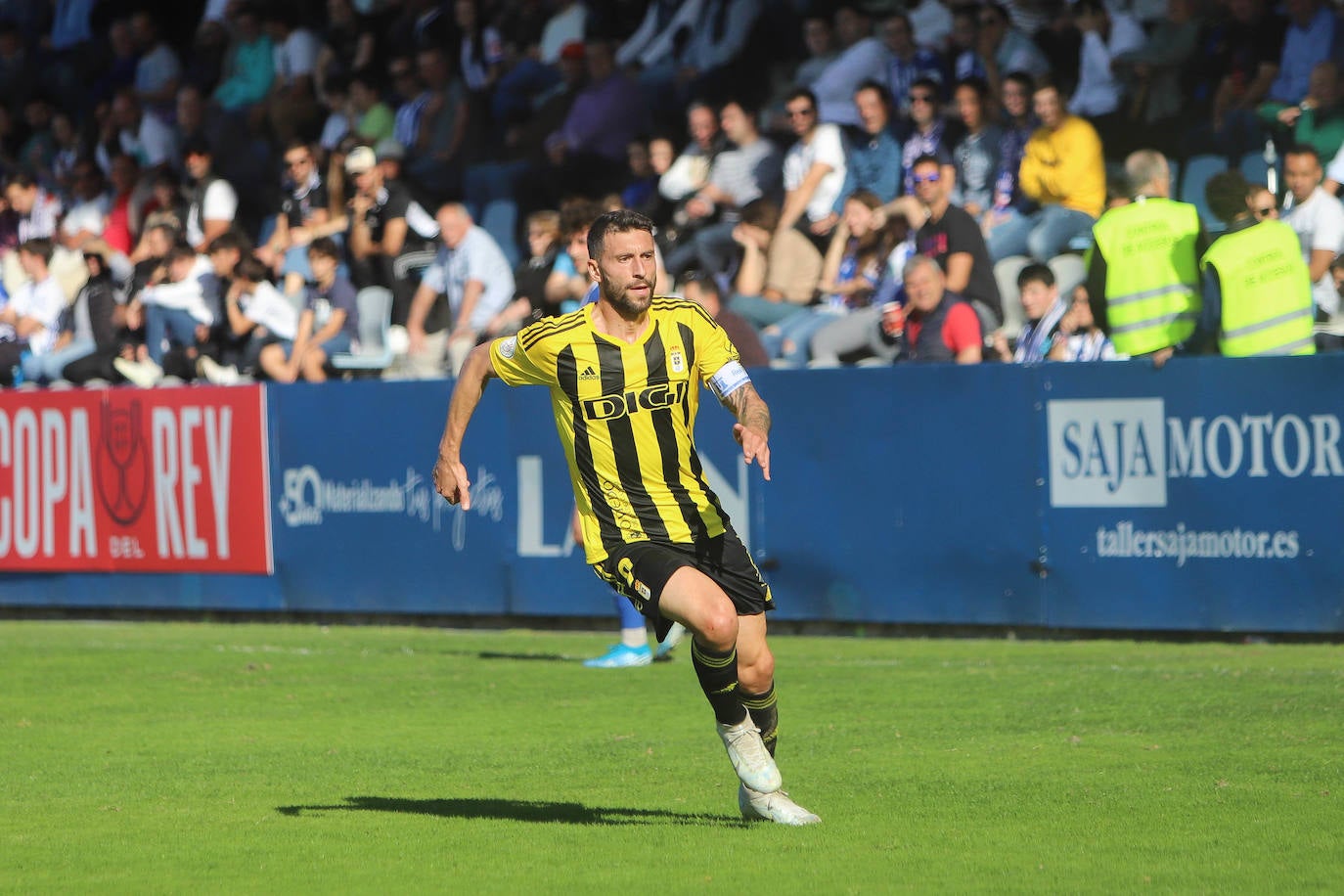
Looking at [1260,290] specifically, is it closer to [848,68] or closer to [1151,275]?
[1151,275]

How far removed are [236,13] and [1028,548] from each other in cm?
1372

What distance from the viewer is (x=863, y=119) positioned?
54.9 ft

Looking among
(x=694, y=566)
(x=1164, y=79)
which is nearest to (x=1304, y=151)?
(x=1164, y=79)

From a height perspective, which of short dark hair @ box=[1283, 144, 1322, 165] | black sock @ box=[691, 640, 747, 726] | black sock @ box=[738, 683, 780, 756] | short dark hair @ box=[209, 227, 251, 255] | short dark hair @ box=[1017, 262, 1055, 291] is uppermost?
short dark hair @ box=[209, 227, 251, 255]

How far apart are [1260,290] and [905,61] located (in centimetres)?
538

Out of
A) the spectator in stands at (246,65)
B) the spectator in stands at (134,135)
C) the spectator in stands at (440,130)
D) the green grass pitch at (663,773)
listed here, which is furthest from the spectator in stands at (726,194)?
the spectator in stands at (134,135)

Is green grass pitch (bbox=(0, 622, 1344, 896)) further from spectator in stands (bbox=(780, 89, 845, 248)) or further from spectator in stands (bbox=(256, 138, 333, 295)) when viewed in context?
spectator in stands (bbox=(256, 138, 333, 295))

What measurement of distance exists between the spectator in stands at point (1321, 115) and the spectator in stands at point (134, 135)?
12.6 m

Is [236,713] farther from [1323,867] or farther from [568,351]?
[1323,867]

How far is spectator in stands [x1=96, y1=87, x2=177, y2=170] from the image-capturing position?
22781 mm

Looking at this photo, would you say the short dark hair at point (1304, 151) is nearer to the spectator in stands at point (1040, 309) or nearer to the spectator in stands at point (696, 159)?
the spectator in stands at point (1040, 309)

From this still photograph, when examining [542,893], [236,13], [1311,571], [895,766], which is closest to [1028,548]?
[1311,571]

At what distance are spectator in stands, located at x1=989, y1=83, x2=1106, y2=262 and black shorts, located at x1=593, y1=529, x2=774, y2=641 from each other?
347 inches

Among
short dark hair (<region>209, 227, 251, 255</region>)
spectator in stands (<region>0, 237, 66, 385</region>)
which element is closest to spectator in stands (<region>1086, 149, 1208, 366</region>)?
short dark hair (<region>209, 227, 251, 255</region>)
